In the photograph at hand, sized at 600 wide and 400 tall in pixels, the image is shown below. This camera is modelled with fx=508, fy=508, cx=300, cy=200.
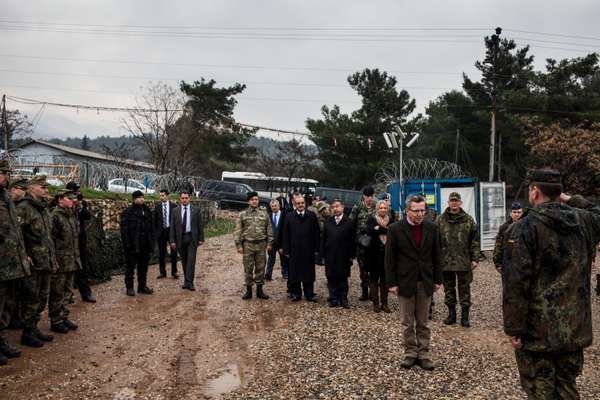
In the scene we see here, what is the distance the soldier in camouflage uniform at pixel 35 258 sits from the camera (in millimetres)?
5617

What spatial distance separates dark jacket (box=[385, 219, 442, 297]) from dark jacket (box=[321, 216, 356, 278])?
2647mm

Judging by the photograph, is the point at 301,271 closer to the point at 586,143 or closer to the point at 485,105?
the point at 586,143

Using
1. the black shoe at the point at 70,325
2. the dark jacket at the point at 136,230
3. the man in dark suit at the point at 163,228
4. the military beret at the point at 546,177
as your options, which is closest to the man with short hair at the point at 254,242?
the dark jacket at the point at 136,230

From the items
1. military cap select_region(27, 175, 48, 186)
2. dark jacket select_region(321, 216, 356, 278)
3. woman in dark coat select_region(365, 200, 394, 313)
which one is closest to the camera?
military cap select_region(27, 175, 48, 186)

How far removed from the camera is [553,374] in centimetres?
316

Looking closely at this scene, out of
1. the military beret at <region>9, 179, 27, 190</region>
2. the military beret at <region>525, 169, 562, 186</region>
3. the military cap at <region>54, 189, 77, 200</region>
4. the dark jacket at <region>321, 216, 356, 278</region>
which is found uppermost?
the military beret at <region>9, 179, 27, 190</region>

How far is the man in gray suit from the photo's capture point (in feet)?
30.1

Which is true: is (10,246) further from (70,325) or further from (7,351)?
(70,325)

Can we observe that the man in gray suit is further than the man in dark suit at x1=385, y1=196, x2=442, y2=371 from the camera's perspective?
Yes

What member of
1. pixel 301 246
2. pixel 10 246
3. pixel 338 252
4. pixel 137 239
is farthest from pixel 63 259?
pixel 338 252

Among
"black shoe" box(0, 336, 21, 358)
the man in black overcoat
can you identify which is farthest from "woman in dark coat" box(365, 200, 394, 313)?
"black shoe" box(0, 336, 21, 358)

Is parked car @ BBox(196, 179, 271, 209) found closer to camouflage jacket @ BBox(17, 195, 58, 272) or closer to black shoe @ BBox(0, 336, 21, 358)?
camouflage jacket @ BBox(17, 195, 58, 272)

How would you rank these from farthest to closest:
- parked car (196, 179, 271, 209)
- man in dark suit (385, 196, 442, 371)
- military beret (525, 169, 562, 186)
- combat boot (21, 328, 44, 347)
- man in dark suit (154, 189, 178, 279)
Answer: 1. parked car (196, 179, 271, 209)
2. man in dark suit (154, 189, 178, 279)
3. combat boot (21, 328, 44, 347)
4. man in dark suit (385, 196, 442, 371)
5. military beret (525, 169, 562, 186)

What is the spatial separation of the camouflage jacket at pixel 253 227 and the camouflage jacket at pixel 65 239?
105 inches
